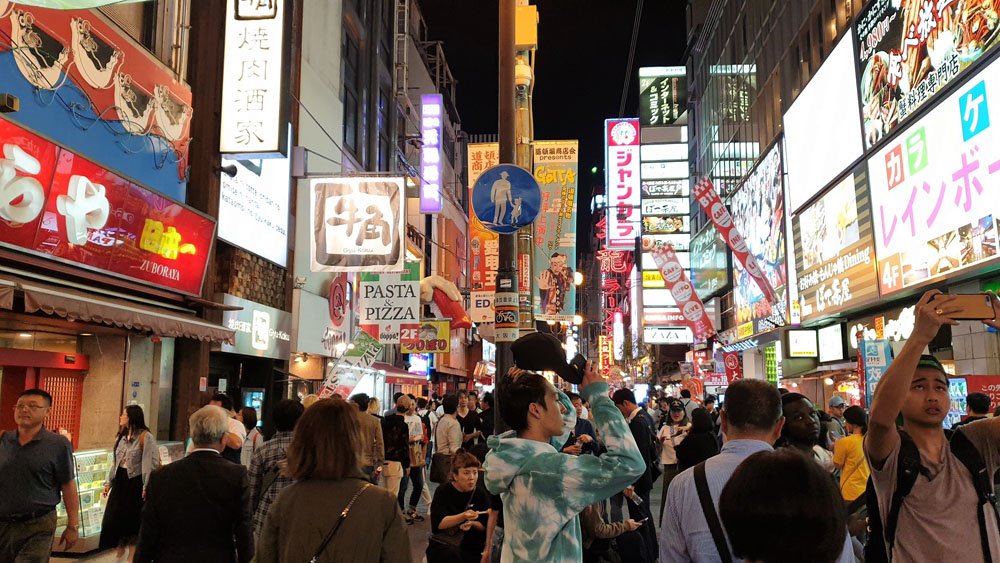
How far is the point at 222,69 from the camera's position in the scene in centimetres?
1507

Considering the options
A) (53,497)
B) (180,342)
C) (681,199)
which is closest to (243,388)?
(180,342)

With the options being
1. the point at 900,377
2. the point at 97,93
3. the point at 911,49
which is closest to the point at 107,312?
the point at 97,93

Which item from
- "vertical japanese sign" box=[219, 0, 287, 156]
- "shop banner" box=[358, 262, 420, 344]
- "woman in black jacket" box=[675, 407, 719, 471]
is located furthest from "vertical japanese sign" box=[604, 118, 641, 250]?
"woman in black jacket" box=[675, 407, 719, 471]

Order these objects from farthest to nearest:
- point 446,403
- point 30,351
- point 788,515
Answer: point 446,403 → point 30,351 → point 788,515

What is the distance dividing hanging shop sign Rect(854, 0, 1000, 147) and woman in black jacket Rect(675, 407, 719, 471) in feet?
34.9

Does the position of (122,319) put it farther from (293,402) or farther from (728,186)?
(728,186)

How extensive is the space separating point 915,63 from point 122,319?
57.5 ft

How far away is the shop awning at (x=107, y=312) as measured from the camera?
887 centimetres

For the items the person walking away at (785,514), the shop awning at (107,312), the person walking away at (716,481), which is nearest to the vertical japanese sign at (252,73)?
the shop awning at (107,312)

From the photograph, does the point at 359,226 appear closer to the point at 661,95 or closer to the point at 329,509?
the point at 329,509

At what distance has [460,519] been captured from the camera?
520 centimetres

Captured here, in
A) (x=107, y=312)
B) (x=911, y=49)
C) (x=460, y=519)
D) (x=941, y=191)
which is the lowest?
(x=460, y=519)

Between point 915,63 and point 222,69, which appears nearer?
point 222,69

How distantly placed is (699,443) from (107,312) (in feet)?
25.2
